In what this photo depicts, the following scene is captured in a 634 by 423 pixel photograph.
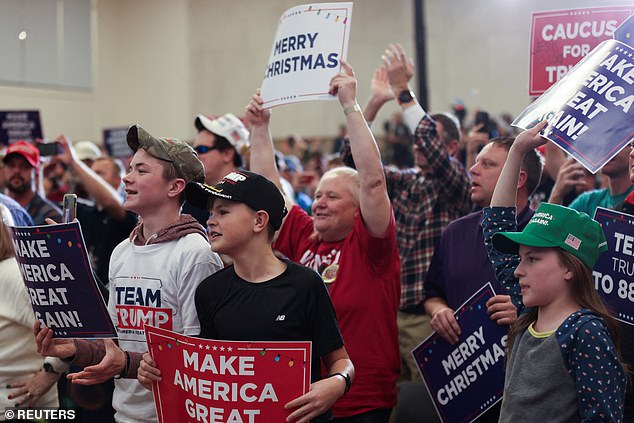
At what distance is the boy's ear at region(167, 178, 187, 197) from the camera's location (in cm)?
374

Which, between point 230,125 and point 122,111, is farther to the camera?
point 122,111

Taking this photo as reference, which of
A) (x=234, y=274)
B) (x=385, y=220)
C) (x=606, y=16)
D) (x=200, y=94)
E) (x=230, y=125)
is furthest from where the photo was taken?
(x=200, y=94)

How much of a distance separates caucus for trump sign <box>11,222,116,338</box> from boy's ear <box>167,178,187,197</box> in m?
0.51

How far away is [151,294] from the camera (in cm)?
352

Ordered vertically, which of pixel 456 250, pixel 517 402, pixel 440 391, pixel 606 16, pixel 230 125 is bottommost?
pixel 440 391

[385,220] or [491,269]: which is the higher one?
[385,220]

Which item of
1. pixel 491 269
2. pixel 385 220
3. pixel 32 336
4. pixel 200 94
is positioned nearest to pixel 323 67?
pixel 385 220

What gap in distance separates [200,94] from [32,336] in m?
17.2

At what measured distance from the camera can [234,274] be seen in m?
3.38

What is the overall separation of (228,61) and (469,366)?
17.5 meters

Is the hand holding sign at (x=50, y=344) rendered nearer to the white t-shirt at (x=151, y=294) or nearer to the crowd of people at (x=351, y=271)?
the crowd of people at (x=351, y=271)

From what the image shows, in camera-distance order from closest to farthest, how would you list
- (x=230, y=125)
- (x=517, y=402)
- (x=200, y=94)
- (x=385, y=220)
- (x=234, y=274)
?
(x=517, y=402) → (x=234, y=274) → (x=385, y=220) → (x=230, y=125) → (x=200, y=94)

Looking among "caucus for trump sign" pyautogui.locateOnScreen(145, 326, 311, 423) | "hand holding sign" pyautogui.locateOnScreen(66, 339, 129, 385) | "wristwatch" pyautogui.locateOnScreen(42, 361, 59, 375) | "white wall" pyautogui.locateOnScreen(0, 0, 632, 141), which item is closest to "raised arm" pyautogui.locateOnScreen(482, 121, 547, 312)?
"caucus for trump sign" pyautogui.locateOnScreen(145, 326, 311, 423)

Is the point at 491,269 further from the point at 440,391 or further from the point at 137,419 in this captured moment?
the point at 137,419
